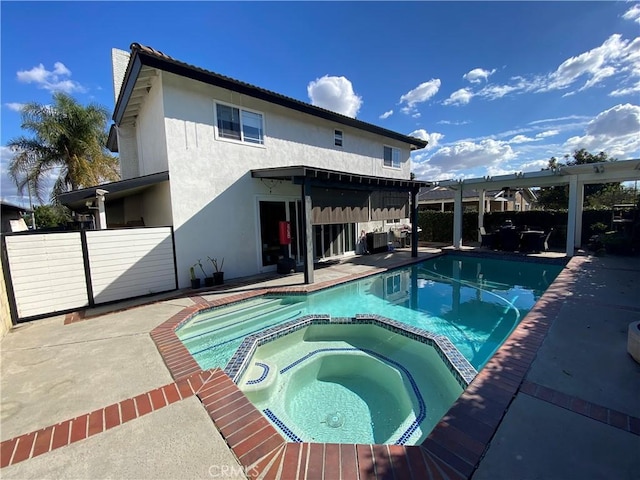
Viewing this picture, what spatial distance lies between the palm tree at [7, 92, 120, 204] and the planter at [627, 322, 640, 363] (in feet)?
88.6

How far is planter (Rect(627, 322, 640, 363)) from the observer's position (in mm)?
3955

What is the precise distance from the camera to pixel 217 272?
971 cm

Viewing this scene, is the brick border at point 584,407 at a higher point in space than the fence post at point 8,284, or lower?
lower

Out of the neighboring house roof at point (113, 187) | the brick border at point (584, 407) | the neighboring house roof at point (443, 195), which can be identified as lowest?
the brick border at point (584, 407)

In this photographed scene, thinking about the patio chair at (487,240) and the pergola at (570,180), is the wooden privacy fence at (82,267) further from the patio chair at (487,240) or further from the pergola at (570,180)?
the patio chair at (487,240)

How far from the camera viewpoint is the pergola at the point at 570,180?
1223 centimetres

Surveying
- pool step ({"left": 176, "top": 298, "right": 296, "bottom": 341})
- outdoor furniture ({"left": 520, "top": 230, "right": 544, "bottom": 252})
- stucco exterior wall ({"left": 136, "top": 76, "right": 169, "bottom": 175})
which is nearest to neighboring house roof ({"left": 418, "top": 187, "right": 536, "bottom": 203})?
outdoor furniture ({"left": 520, "top": 230, "right": 544, "bottom": 252})

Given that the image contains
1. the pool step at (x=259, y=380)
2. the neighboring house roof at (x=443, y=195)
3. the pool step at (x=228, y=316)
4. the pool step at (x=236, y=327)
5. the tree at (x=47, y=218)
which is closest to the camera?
the pool step at (x=259, y=380)

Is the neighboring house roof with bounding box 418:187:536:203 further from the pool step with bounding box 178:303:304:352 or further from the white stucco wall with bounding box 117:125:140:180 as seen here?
the white stucco wall with bounding box 117:125:140:180

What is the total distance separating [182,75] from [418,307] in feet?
35.4

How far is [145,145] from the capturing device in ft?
37.9

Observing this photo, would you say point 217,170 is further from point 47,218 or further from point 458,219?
point 47,218

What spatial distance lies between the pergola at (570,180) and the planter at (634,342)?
1185 centimetres

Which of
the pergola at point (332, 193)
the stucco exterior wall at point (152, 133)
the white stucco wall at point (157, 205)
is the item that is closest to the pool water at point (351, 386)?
the pergola at point (332, 193)
